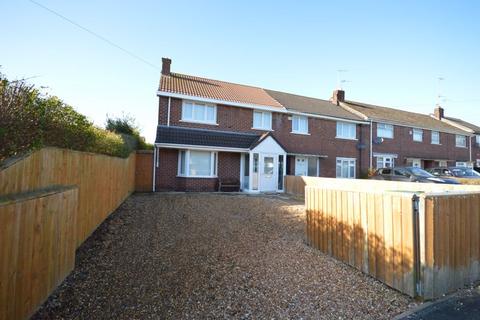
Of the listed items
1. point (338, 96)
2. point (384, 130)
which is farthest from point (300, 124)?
point (384, 130)

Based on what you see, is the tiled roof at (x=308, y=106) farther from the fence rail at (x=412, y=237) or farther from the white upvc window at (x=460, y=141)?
the fence rail at (x=412, y=237)

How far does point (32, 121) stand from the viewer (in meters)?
3.39

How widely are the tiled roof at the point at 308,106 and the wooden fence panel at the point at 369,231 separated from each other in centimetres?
1391

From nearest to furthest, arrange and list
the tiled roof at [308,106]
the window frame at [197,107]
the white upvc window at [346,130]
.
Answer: the window frame at [197,107], the tiled roof at [308,106], the white upvc window at [346,130]

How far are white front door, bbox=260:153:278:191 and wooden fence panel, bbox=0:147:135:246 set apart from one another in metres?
9.33

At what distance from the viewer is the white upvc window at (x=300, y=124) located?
63.0ft

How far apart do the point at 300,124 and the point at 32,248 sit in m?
18.1

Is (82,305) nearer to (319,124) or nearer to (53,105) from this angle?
(53,105)

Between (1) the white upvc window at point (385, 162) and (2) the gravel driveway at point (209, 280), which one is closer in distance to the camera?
(2) the gravel driveway at point (209, 280)

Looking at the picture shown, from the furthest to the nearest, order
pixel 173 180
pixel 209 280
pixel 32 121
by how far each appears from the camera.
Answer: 1. pixel 173 180
2. pixel 209 280
3. pixel 32 121

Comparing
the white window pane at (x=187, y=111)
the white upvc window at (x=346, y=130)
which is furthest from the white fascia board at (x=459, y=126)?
the white window pane at (x=187, y=111)

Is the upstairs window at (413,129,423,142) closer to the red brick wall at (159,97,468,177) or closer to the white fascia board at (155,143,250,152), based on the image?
the red brick wall at (159,97,468,177)

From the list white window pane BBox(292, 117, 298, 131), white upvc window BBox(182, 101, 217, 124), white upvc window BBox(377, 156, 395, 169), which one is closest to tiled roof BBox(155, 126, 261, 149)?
white upvc window BBox(182, 101, 217, 124)

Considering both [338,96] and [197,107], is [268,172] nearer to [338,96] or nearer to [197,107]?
[197,107]
